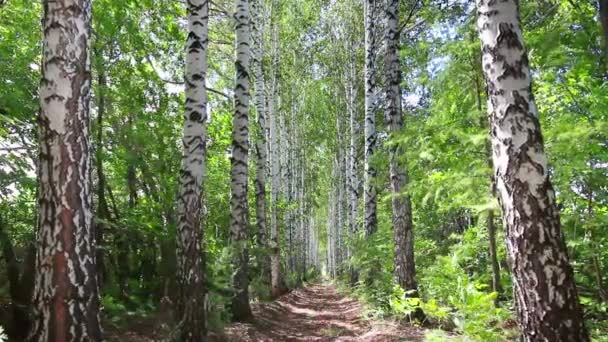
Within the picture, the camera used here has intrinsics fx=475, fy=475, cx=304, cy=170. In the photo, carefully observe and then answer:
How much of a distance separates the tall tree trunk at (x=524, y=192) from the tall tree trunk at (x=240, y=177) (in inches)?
248

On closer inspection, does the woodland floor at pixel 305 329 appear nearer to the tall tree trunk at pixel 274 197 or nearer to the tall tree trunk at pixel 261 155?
the tall tree trunk at pixel 261 155

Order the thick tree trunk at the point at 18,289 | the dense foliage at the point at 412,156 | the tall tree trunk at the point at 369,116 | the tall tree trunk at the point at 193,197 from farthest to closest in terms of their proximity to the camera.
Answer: the tall tree trunk at the point at 369,116 < the tall tree trunk at the point at 193,197 < the dense foliage at the point at 412,156 < the thick tree trunk at the point at 18,289

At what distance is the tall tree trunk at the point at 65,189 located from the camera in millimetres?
3486

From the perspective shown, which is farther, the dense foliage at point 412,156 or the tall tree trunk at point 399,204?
the tall tree trunk at point 399,204

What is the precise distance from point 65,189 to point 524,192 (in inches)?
136

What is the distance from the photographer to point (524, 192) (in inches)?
141

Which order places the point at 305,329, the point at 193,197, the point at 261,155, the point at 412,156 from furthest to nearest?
the point at 261,155 < the point at 305,329 < the point at 412,156 < the point at 193,197

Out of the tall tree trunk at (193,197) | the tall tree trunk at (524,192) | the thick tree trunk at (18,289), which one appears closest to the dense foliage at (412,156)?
the thick tree trunk at (18,289)

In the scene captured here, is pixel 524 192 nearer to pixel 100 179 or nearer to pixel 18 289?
pixel 18 289

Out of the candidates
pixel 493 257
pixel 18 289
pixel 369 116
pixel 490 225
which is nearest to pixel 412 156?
pixel 490 225

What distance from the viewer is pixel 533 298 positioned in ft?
11.2

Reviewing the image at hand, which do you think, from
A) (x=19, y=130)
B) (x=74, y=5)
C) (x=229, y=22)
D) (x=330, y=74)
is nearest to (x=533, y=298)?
(x=74, y=5)

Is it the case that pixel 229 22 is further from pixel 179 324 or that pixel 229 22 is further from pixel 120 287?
pixel 179 324

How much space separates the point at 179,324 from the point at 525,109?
484cm
